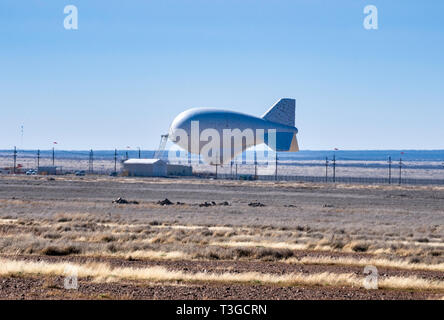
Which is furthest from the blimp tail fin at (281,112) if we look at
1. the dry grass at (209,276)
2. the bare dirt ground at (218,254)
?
the dry grass at (209,276)

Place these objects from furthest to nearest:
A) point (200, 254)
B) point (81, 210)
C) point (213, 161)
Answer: point (213, 161), point (81, 210), point (200, 254)

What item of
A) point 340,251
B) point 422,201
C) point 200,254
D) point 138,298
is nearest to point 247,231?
point 340,251

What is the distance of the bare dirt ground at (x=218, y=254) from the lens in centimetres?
1423

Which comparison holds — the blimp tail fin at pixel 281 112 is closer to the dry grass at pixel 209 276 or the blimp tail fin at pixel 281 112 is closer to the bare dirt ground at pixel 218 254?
the bare dirt ground at pixel 218 254

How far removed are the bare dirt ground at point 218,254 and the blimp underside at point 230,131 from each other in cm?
4685

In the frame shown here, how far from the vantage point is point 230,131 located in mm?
93125

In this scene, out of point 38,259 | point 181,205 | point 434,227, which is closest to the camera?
point 38,259

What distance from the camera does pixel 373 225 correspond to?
36.1 m

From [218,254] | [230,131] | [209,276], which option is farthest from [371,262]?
[230,131]

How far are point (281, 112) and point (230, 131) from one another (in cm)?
1029

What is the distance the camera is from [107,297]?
12.7 metres
